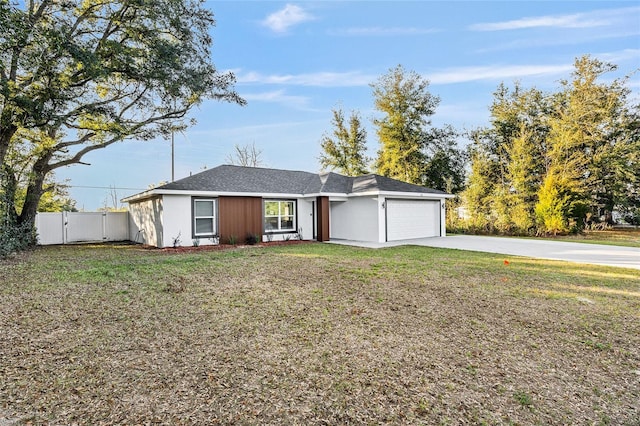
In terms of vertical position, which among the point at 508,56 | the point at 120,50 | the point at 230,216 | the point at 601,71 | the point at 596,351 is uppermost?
the point at 601,71

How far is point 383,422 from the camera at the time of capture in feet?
8.08

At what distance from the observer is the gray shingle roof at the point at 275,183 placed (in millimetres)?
14193

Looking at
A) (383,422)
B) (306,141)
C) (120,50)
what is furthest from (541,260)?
(306,141)

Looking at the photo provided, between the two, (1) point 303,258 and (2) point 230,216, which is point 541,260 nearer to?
(1) point 303,258

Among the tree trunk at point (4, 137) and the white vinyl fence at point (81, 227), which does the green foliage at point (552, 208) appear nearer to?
the white vinyl fence at point (81, 227)

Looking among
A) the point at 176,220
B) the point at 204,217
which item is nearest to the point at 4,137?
the point at 176,220

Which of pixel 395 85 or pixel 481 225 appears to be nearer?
pixel 481 225

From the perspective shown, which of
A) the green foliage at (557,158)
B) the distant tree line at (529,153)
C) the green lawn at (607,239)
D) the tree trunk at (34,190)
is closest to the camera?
the tree trunk at (34,190)

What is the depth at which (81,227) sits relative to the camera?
16594mm

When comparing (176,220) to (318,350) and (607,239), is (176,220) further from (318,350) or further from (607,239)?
(607,239)

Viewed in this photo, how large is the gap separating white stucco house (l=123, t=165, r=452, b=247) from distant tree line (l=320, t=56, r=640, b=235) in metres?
5.11

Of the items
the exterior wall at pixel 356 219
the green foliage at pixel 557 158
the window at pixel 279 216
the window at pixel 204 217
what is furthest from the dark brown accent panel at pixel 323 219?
the green foliage at pixel 557 158

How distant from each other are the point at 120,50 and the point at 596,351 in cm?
1453

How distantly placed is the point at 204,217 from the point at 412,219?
9.89m
